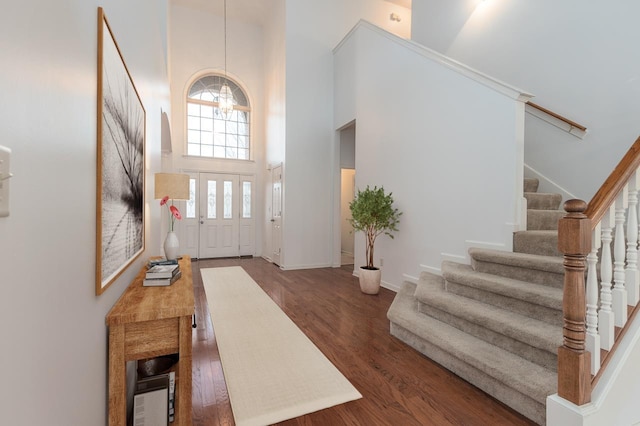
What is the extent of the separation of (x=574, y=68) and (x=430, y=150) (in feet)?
5.90

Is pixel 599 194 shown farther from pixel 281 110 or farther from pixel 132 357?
pixel 281 110

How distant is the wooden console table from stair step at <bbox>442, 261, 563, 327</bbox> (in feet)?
7.64

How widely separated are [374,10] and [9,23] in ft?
25.9

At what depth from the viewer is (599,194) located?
1660 millimetres

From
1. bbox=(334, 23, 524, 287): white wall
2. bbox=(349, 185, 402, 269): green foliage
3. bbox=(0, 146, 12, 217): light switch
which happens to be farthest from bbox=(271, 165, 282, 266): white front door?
bbox=(0, 146, 12, 217): light switch

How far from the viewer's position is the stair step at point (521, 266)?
2377 mm

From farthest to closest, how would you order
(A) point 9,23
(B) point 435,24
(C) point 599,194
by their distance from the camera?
(B) point 435,24, (C) point 599,194, (A) point 9,23

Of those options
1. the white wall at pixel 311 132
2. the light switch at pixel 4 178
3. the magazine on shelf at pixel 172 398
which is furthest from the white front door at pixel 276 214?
the light switch at pixel 4 178

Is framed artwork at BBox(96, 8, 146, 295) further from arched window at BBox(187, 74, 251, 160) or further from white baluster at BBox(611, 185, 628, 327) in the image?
arched window at BBox(187, 74, 251, 160)

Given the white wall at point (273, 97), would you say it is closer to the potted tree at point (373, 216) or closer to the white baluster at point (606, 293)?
the potted tree at point (373, 216)

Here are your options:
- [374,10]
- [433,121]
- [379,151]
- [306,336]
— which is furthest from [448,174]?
[374,10]

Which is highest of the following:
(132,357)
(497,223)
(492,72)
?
(492,72)

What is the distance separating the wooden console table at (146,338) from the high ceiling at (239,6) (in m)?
7.61

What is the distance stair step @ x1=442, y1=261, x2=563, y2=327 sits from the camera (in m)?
2.16
